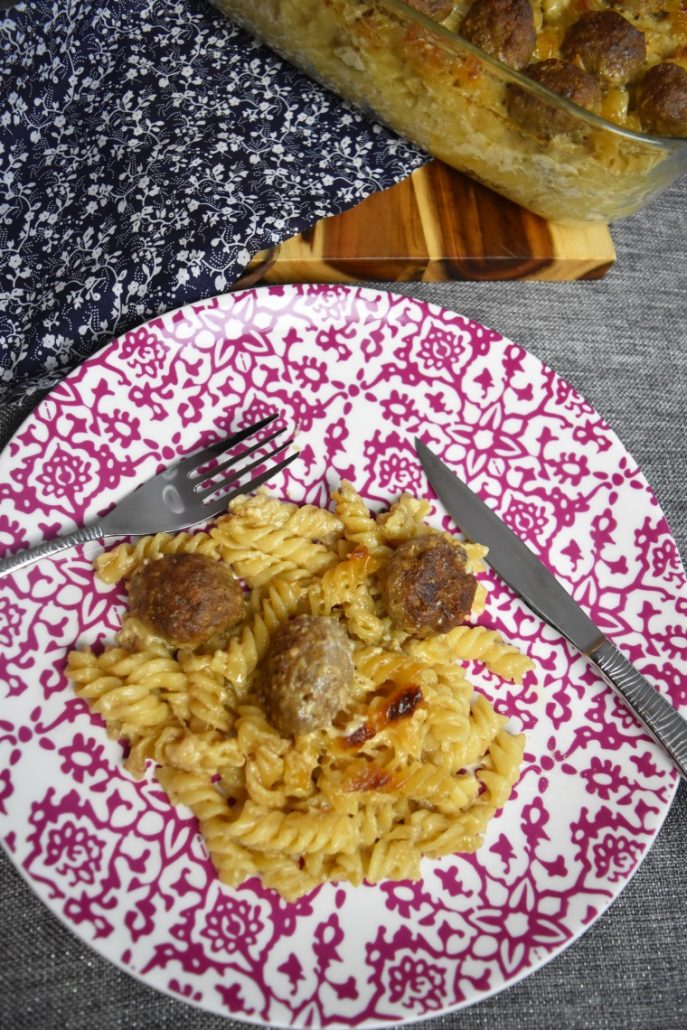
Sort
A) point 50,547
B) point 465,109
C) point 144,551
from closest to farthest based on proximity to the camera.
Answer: point 50,547
point 144,551
point 465,109

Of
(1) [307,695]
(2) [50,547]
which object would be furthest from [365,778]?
(2) [50,547]

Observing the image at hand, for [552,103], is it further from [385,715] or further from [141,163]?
[385,715]

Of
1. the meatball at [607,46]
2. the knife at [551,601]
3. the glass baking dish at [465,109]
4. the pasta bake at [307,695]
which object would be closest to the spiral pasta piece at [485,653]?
the pasta bake at [307,695]

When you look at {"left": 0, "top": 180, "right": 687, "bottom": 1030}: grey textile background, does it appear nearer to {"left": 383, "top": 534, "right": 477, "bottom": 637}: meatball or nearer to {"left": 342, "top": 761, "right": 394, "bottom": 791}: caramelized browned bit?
{"left": 342, "top": 761, "right": 394, "bottom": 791}: caramelized browned bit

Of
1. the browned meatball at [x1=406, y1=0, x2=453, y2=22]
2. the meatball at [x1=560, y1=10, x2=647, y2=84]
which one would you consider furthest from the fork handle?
the meatball at [x1=560, y1=10, x2=647, y2=84]

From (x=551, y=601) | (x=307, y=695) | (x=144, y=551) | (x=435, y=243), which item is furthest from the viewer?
(x=435, y=243)

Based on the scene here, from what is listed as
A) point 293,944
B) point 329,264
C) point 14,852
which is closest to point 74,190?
point 329,264

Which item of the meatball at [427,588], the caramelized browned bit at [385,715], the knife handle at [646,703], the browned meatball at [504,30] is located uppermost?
the browned meatball at [504,30]

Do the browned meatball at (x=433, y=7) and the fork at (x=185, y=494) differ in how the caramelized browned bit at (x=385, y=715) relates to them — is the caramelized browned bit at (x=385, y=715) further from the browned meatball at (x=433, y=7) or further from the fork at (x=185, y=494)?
the browned meatball at (x=433, y=7)
